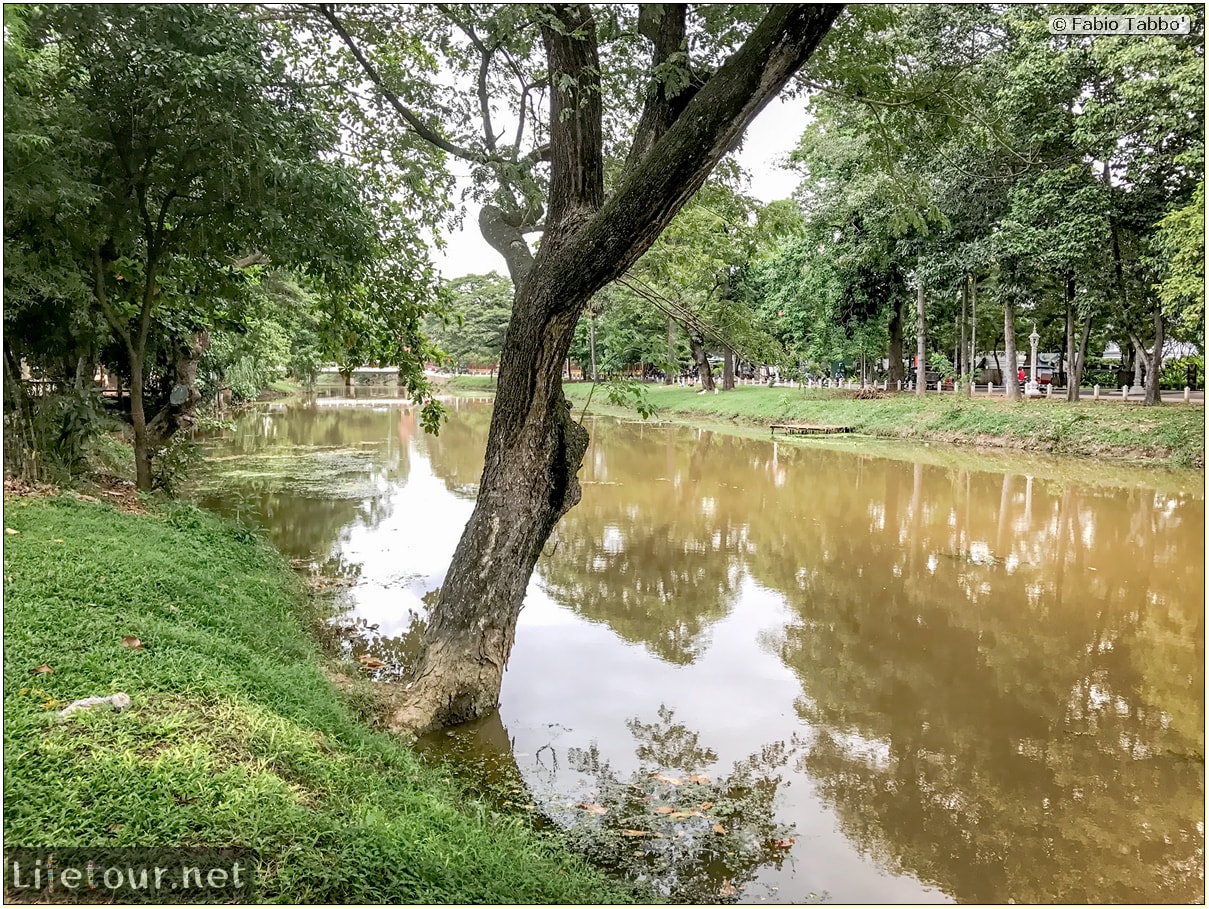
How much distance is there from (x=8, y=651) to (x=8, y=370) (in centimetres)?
484

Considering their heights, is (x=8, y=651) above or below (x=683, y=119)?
below

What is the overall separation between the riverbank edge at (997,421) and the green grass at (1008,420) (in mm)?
21

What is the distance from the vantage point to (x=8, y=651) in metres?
3.55

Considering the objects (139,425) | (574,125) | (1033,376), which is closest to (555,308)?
(574,125)

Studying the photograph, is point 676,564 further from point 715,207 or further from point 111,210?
point 111,210

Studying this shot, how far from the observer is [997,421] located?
21.0m

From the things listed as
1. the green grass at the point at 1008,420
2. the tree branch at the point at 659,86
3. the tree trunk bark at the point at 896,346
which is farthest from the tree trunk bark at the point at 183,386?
the tree trunk bark at the point at 896,346

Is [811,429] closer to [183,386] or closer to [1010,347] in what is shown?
[1010,347]

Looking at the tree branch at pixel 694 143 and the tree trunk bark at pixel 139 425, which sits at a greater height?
the tree branch at pixel 694 143

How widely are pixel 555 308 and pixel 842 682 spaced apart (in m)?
3.87

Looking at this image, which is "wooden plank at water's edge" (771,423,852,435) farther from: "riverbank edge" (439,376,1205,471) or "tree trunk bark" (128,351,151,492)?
"tree trunk bark" (128,351,151,492)

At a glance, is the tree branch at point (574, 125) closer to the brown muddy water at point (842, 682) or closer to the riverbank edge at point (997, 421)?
the brown muddy water at point (842, 682)

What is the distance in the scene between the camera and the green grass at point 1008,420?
55.9ft

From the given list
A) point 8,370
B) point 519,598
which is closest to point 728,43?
point 519,598
